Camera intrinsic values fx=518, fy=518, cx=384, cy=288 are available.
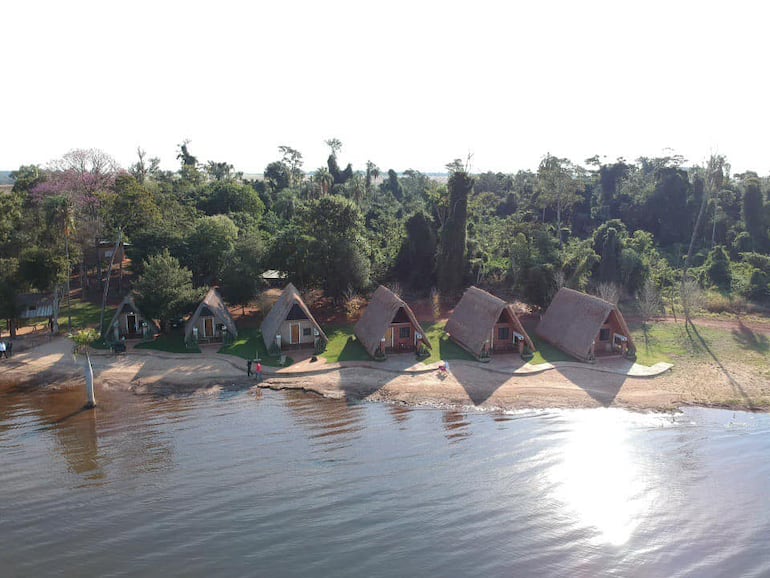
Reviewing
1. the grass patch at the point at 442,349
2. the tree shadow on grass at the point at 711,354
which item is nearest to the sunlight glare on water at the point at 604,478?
the tree shadow on grass at the point at 711,354

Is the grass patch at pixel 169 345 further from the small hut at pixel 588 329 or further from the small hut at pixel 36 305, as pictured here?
the small hut at pixel 588 329

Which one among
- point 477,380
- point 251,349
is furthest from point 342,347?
point 477,380

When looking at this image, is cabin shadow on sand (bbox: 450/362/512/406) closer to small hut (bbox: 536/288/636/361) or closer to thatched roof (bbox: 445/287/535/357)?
thatched roof (bbox: 445/287/535/357)

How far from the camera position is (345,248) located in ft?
134

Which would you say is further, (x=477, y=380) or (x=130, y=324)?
(x=130, y=324)

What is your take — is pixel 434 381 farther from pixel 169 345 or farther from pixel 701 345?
pixel 701 345

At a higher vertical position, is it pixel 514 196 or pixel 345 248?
pixel 514 196

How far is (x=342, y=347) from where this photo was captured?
3512 cm

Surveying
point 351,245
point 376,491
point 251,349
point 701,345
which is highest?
point 351,245

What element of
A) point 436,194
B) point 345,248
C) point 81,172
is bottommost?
point 345,248

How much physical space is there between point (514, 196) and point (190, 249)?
5640 cm

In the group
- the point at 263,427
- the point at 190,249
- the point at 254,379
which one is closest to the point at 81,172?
the point at 190,249

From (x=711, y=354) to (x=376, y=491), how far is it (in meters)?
26.0

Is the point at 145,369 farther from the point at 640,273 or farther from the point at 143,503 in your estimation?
the point at 640,273
